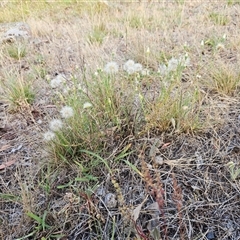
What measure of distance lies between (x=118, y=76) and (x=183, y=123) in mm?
538

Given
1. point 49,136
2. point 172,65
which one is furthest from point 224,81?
point 49,136

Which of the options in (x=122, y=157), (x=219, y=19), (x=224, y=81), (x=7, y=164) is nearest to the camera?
(x=122, y=157)

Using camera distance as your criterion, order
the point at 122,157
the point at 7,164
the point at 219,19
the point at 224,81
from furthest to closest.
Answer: the point at 219,19 < the point at 224,81 < the point at 7,164 < the point at 122,157

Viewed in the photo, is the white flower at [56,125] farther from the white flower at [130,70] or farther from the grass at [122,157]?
the white flower at [130,70]

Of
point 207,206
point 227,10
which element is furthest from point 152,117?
point 227,10

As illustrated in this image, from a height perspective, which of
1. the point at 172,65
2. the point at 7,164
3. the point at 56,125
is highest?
the point at 172,65

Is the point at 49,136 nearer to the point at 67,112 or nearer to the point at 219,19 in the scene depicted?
the point at 67,112

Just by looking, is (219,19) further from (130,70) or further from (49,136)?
(49,136)

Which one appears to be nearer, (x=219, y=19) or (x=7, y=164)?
(x=7, y=164)

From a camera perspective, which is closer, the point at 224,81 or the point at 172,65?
the point at 172,65

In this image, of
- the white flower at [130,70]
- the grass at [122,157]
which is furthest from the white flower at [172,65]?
the white flower at [130,70]

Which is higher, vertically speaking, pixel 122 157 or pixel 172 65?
pixel 172 65

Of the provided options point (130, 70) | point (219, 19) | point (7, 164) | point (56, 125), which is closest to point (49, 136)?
point (56, 125)

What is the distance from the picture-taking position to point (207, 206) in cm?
121
